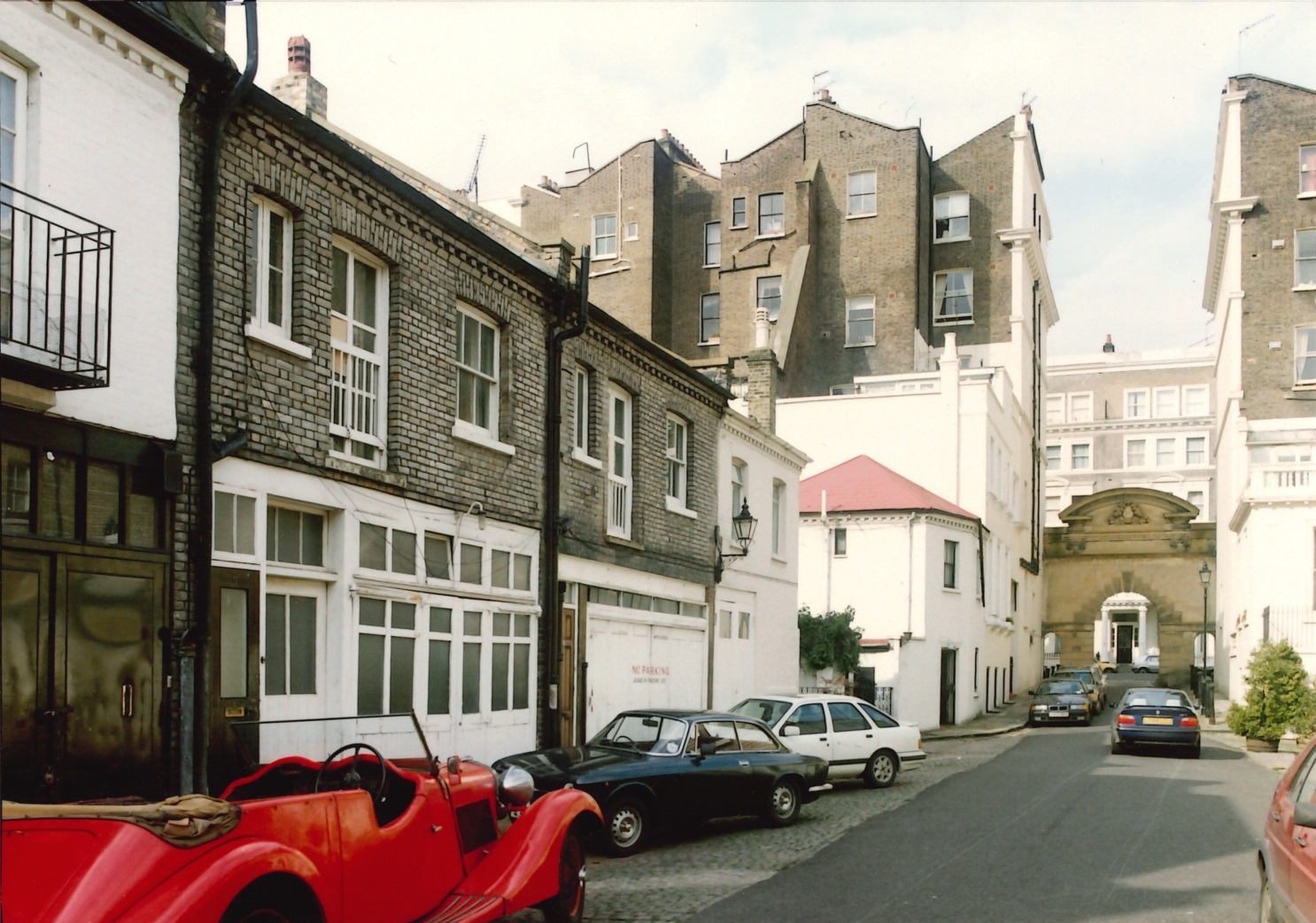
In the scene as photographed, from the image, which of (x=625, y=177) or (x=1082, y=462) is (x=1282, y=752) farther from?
(x=1082, y=462)

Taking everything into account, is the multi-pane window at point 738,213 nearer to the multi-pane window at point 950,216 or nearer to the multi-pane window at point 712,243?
the multi-pane window at point 712,243

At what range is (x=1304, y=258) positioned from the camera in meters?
43.6

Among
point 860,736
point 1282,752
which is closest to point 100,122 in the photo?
point 860,736

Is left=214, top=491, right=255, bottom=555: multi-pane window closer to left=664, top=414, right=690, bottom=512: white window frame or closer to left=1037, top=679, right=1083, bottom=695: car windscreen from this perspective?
left=664, top=414, right=690, bottom=512: white window frame

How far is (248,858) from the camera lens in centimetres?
562

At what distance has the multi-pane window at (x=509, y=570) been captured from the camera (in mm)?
15148

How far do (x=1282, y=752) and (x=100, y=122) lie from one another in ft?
89.1

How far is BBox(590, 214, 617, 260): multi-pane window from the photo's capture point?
48.9m

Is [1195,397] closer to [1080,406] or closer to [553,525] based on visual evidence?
[1080,406]

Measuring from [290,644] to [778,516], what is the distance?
52.8 feet

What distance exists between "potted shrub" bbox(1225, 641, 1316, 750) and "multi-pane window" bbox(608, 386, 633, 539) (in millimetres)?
16546

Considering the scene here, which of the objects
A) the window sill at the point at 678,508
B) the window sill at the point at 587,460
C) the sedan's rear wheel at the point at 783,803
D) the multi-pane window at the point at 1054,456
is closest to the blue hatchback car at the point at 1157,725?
the window sill at the point at 678,508

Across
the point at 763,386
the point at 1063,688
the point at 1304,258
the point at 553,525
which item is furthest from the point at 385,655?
the point at 1304,258

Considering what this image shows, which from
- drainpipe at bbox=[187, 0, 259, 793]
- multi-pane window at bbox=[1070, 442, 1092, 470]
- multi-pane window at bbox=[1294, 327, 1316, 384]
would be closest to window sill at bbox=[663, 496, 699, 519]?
drainpipe at bbox=[187, 0, 259, 793]
